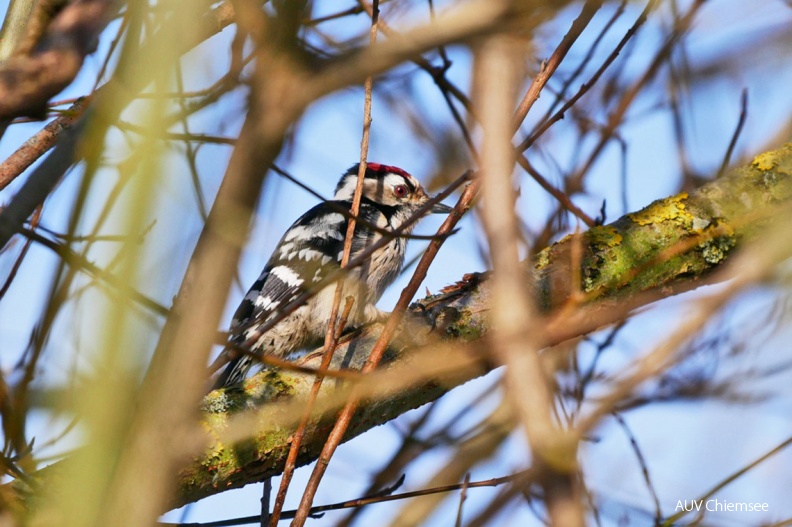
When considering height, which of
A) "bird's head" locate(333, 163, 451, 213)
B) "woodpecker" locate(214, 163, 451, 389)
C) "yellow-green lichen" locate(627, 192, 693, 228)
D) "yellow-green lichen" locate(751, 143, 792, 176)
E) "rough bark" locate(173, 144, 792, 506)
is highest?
"bird's head" locate(333, 163, 451, 213)

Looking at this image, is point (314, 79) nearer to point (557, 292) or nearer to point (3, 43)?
point (3, 43)

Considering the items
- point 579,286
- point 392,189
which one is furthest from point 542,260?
point 392,189

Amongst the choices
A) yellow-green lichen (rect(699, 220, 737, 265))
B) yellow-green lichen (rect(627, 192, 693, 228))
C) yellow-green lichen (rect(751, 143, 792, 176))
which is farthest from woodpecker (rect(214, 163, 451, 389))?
yellow-green lichen (rect(751, 143, 792, 176))

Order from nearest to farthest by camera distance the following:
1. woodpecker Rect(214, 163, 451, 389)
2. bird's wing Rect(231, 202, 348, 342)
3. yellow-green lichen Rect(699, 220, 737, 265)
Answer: yellow-green lichen Rect(699, 220, 737, 265), woodpecker Rect(214, 163, 451, 389), bird's wing Rect(231, 202, 348, 342)

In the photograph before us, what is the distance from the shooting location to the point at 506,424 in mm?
3875

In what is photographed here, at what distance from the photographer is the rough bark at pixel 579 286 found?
296cm

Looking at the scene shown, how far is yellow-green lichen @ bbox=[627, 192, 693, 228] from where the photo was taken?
3.29 meters

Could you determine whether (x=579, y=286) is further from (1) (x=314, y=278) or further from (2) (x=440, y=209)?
(2) (x=440, y=209)

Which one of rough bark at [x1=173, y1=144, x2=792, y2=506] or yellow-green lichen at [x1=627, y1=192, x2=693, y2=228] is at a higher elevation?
yellow-green lichen at [x1=627, y1=192, x2=693, y2=228]

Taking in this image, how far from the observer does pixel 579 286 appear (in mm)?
3082

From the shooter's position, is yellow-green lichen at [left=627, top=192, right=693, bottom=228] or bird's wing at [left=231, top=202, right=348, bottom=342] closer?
yellow-green lichen at [left=627, top=192, right=693, bottom=228]

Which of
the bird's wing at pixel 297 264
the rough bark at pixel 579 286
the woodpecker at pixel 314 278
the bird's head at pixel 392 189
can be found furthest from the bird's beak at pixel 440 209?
the rough bark at pixel 579 286

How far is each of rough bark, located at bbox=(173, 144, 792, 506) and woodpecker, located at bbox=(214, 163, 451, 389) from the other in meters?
1.05

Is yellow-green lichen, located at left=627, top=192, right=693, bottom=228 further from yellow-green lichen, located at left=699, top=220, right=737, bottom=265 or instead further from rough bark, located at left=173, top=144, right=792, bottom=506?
yellow-green lichen, located at left=699, top=220, right=737, bottom=265
